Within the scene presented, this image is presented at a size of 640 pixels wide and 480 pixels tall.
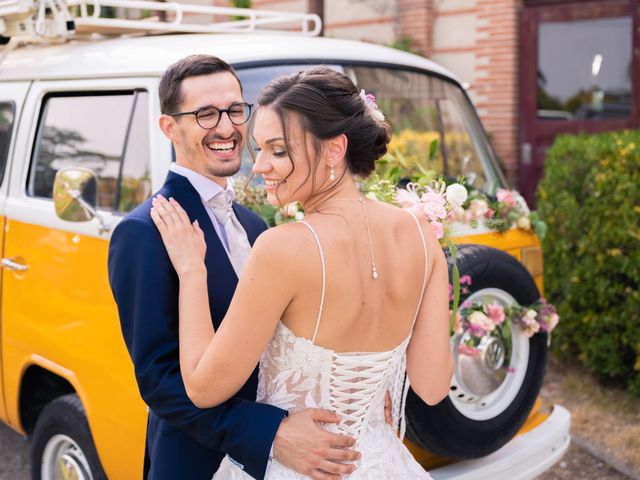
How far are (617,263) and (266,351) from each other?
13.0 feet

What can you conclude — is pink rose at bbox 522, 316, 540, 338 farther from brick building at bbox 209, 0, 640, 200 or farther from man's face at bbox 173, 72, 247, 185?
brick building at bbox 209, 0, 640, 200

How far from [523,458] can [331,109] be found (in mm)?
2054

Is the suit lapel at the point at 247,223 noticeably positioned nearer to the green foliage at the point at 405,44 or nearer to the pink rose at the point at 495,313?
the pink rose at the point at 495,313

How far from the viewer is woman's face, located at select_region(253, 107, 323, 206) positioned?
202 centimetres

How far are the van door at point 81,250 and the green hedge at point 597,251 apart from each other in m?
3.40

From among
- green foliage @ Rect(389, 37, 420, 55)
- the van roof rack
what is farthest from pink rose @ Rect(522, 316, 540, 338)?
green foliage @ Rect(389, 37, 420, 55)

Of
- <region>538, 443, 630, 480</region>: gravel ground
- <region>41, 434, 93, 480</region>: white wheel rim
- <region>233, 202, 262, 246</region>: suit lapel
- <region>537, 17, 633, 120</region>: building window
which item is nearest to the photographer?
<region>233, 202, 262, 246</region>: suit lapel

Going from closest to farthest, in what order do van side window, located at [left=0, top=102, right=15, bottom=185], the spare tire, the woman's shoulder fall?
the woman's shoulder
the spare tire
van side window, located at [left=0, top=102, right=15, bottom=185]

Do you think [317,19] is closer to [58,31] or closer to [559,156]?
[58,31]

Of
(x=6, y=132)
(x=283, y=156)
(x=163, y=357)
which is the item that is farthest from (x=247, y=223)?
(x=6, y=132)

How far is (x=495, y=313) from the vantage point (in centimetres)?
334

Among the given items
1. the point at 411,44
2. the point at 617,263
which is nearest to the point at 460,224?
the point at 617,263

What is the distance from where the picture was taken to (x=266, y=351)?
7.25ft

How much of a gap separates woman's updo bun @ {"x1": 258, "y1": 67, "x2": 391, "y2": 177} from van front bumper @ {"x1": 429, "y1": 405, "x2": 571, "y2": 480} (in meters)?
1.60
